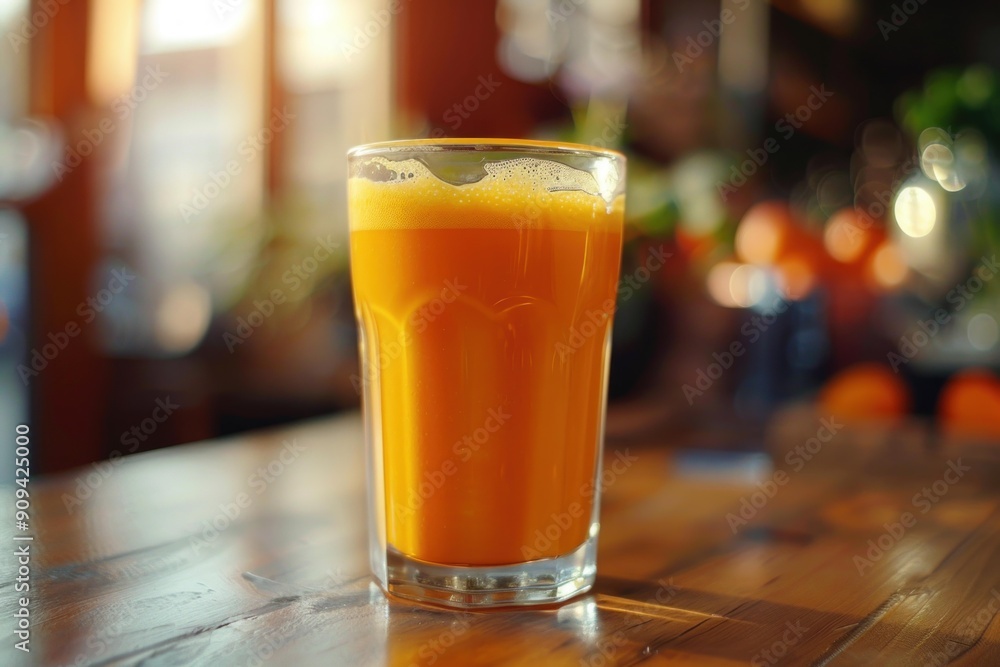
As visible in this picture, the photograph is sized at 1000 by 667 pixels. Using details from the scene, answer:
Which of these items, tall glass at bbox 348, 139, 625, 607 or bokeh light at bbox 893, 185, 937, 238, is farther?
bokeh light at bbox 893, 185, 937, 238

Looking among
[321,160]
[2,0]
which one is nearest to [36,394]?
[2,0]

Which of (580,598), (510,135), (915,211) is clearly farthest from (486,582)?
(510,135)

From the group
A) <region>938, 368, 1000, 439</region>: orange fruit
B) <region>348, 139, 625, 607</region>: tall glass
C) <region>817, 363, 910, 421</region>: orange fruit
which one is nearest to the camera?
<region>348, 139, 625, 607</region>: tall glass

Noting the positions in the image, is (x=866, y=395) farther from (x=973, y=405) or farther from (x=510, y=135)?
(x=510, y=135)

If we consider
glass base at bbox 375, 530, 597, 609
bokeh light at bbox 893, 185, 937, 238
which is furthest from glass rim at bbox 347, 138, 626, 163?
bokeh light at bbox 893, 185, 937, 238

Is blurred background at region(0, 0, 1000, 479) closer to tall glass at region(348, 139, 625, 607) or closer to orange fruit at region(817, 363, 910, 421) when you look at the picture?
orange fruit at region(817, 363, 910, 421)

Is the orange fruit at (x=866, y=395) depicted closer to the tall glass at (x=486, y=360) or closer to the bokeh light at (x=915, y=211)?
the bokeh light at (x=915, y=211)

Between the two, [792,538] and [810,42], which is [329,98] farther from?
[792,538]
